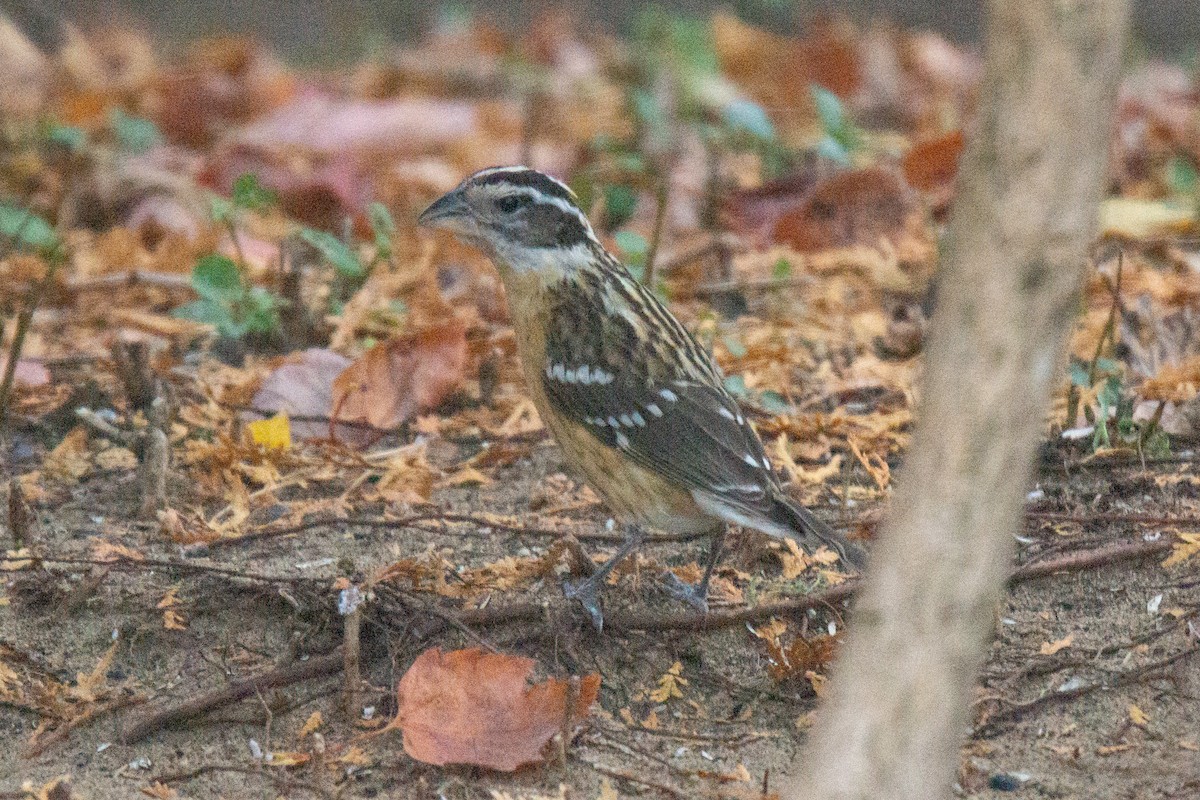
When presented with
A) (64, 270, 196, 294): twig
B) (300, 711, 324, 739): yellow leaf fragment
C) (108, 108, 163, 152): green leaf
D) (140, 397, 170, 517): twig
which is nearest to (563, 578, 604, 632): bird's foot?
(300, 711, 324, 739): yellow leaf fragment

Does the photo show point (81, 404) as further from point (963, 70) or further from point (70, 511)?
point (963, 70)

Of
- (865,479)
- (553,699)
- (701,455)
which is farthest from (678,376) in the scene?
(553,699)

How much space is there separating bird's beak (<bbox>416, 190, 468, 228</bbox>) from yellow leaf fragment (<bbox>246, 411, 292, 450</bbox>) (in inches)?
35.6

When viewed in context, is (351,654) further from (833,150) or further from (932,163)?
(932,163)

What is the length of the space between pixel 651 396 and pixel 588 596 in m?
0.73

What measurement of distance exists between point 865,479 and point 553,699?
1866 mm

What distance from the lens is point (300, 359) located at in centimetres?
612

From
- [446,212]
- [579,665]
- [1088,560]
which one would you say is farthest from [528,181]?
[1088,560]

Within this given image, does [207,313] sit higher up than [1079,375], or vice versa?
[1079,375]

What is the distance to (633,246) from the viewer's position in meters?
6.43

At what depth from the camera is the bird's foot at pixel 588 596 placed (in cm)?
447

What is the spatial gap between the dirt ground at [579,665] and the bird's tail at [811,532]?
8.6 inches

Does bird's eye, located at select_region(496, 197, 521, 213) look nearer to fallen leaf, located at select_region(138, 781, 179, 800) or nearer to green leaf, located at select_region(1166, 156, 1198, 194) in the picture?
fallen leaf, located at select_region(138, 781, 179, 800)

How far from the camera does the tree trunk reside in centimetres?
227
